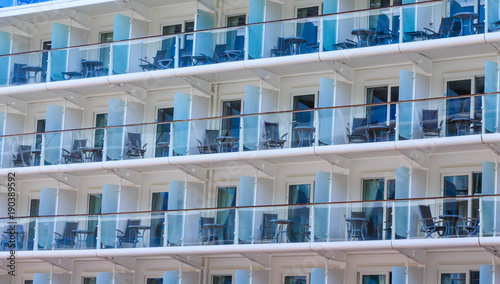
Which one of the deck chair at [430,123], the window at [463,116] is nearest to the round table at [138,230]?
the deck chair at [430,123]

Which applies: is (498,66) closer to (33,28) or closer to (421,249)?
(421,249)

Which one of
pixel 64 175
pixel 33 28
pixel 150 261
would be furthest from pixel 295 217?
pixel 33 28

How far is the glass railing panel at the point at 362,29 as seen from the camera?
1454 inches

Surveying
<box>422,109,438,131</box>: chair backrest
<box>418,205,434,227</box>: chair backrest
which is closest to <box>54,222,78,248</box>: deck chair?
<box>418,205,434,227</box>: chair backrest

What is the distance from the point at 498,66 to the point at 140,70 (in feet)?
34.8

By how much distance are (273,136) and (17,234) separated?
8.39 meters

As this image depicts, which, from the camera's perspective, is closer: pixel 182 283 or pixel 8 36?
pixel 182 283

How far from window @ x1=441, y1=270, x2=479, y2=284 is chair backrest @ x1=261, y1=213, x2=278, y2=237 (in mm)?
4409

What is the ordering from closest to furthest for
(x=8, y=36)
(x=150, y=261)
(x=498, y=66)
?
(x=498, y=66) → (x=150, y=261) → (x=8, y=36)

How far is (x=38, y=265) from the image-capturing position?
42781 mm

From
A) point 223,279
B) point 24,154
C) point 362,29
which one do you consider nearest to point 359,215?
point 362,29

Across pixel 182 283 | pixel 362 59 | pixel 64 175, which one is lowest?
pixel 182 283

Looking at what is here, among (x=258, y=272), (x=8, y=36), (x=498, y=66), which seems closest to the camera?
(x=498, y=66)

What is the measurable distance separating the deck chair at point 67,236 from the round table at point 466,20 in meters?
12.1
